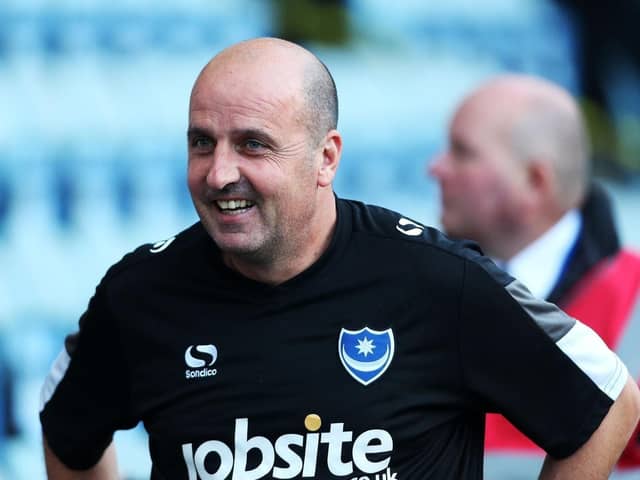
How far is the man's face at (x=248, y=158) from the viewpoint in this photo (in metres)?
2.60

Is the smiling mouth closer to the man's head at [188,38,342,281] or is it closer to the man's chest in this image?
the man's head at [188,38,342,281]

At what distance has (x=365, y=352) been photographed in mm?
2678

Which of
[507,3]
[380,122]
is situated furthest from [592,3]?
[380,122]

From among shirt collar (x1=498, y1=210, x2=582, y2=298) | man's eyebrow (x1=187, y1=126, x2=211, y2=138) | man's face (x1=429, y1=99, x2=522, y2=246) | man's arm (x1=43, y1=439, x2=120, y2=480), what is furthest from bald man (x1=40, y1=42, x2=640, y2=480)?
man's face (x1=429, y1=99, x2=522, y2=246)

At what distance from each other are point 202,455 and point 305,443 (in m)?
0.21

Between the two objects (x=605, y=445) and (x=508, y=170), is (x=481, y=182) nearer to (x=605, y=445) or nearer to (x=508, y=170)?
(x=508, y=170)

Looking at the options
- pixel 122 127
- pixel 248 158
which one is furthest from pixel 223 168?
pixel 122 127

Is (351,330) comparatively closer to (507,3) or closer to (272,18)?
(272,18)

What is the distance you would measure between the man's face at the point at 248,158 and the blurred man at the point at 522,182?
1644 mm

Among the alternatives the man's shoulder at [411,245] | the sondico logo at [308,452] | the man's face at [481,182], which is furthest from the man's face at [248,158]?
the man's face at [481,182]

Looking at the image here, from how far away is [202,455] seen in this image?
269 centimetres

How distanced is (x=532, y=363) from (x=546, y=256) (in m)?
1.55

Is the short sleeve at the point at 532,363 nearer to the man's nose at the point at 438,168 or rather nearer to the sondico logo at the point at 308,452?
the sondico logo at the point at 308,452

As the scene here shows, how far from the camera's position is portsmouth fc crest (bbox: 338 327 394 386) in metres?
2.68
